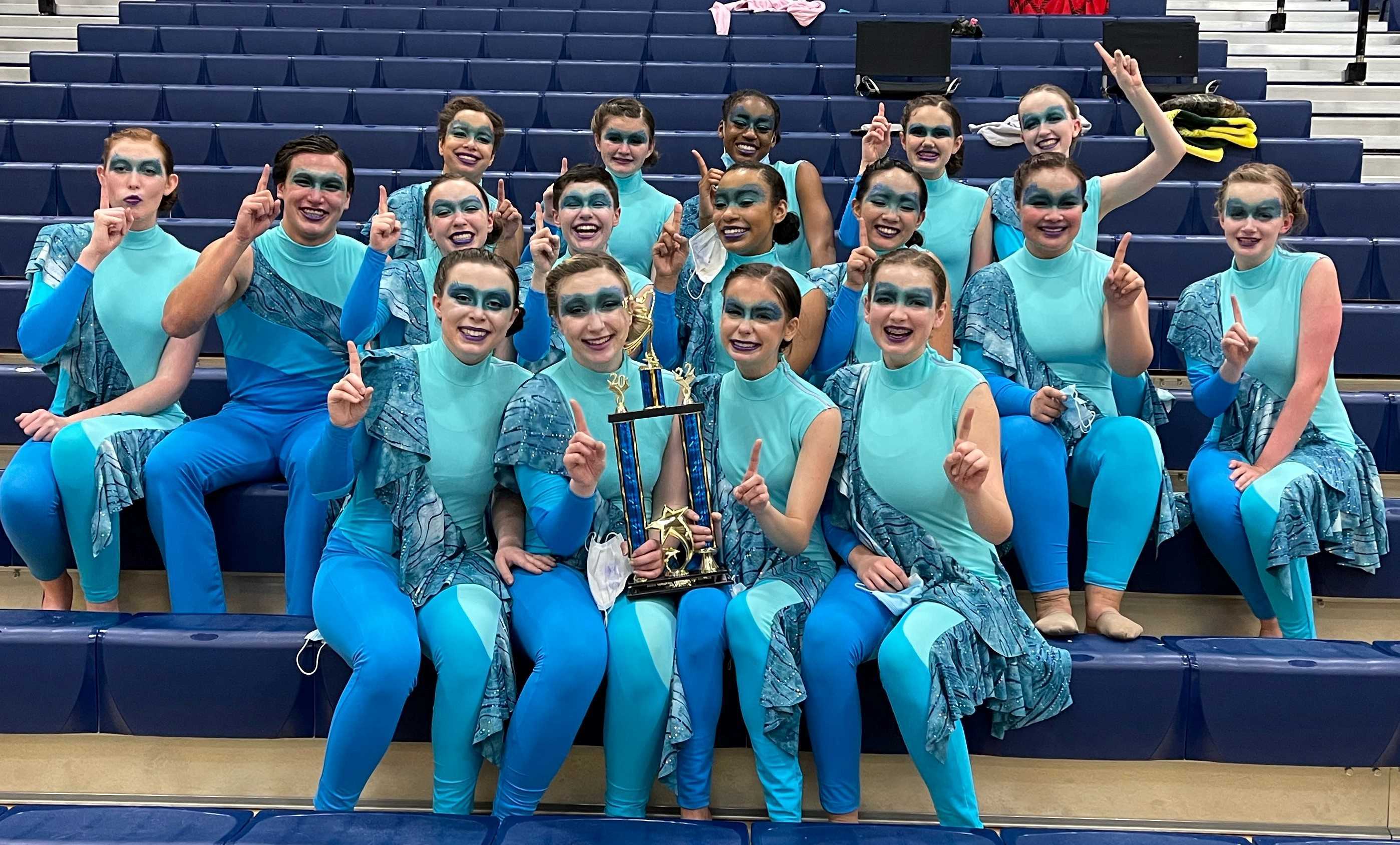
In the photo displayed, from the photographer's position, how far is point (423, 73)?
3.97m

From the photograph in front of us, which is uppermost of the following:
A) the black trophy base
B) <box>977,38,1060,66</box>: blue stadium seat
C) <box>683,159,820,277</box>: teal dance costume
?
<box>977,38,1060,66</box>: blue stadium seat

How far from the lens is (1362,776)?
1729mm

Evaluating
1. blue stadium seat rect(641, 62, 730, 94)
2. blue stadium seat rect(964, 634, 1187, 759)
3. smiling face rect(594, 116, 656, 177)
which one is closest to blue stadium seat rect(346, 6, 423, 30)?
blue stadium seat rect(641, 62, 730, 94)

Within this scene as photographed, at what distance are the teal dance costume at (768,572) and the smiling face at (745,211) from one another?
30 centimetres

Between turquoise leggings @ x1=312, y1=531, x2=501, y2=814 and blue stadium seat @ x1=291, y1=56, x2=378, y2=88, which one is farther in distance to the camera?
blue stadium seat @ x1=291, y1=56, x2=378, y2=88

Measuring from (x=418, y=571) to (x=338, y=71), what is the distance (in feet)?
9.12

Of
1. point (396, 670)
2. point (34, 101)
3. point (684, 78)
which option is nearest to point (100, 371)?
point (396, 670)

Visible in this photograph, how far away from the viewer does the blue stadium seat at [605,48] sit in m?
4.20

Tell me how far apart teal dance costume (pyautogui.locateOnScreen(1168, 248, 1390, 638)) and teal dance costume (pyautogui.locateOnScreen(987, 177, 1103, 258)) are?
25cm

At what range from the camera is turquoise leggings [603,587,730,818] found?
1597mm

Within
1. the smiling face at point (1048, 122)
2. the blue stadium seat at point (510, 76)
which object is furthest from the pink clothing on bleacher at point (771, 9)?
the smiling face at point (1048, 122)

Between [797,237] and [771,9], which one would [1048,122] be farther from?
[771,9]

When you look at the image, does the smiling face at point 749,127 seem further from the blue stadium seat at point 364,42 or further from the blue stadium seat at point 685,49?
the blue stadium seat at point 364,42

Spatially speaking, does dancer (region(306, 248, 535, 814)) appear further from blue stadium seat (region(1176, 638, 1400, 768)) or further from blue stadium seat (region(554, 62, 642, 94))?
blue stadium seat (region(554, 62, 642, 94))
